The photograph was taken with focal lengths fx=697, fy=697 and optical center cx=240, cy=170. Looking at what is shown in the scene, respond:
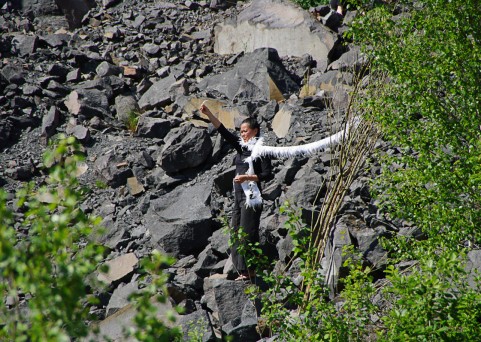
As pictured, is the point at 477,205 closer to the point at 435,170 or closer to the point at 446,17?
the point at 435,170

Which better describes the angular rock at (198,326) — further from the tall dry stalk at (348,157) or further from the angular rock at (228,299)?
the tall dry stalk at (348,157)

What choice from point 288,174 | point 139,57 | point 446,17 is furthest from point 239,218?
point 139,57

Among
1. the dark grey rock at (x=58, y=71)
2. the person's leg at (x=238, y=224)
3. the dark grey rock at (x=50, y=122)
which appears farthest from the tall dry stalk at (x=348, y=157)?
the dark grey rock at (x=58, y=71)

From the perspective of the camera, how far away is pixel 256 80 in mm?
13367

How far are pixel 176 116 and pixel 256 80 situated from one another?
1.73 meters

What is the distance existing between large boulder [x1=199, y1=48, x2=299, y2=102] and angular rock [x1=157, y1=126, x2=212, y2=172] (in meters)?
1.88

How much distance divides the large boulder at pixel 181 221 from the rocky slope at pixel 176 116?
0.02 meters

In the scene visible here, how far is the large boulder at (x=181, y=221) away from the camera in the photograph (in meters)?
9.38

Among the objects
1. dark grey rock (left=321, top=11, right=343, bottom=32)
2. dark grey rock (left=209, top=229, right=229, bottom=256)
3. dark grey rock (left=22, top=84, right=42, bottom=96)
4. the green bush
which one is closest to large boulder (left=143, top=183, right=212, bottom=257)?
dark grey rock (left=209, top=229, right=229, bottom=256)

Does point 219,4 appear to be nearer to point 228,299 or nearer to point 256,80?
point 256,80

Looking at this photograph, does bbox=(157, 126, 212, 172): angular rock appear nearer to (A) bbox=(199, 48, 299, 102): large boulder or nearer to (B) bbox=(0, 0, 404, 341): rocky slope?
(B) bbox=(0, 0, 404, 341): rocky slope

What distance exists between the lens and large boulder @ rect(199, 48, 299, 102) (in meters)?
13.0

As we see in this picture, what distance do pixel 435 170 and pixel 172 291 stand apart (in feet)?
11.7

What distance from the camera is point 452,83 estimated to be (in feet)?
20.7
